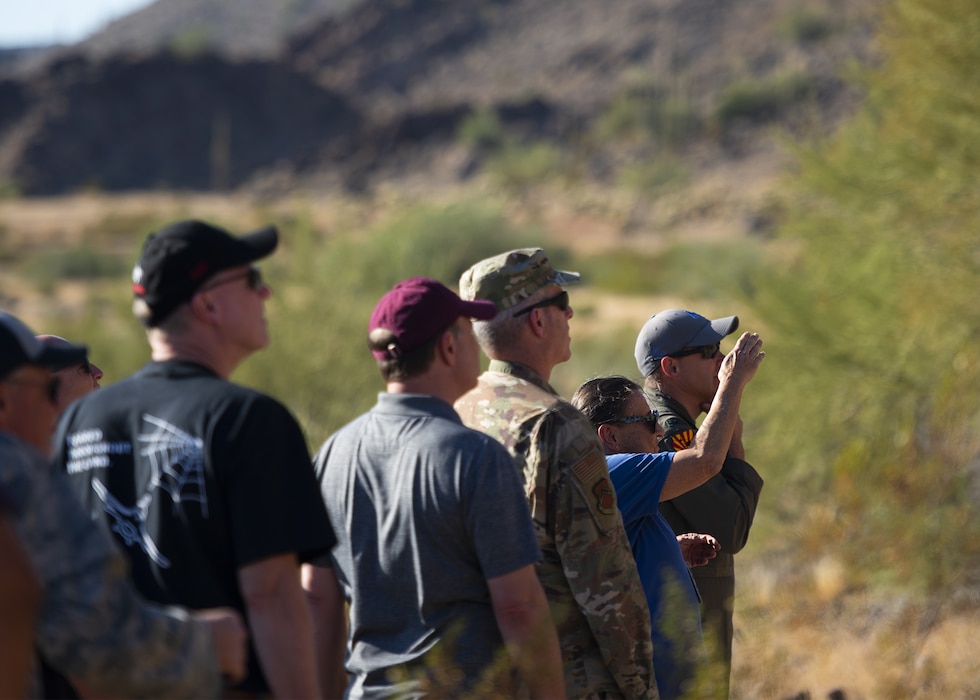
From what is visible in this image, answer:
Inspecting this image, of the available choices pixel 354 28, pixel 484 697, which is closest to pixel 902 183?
pixel 484 697

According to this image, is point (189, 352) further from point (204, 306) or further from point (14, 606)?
point (14, 606)

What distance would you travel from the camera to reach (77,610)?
2088 millimetres

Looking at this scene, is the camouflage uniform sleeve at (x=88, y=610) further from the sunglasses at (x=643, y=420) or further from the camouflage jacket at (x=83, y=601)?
the sunglasses at (x=643, y=420)

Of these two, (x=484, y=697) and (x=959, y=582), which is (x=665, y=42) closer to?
(x=959, y=582)

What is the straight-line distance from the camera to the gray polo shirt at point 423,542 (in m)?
2.88

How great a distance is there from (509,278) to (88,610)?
66.9 inches

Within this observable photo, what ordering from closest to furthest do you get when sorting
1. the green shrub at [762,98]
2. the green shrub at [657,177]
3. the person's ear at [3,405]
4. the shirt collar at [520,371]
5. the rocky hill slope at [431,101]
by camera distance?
1. the person's ear at [3,405]
2. the shirt collar at [520,371]
3. the green shrub at [657,177]
4. the green shrub at [762,98]
5. the rocky hill slope at [431,101]

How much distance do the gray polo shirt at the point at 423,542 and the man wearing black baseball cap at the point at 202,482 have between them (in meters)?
0.38

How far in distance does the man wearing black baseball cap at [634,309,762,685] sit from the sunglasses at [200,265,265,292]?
175 cm

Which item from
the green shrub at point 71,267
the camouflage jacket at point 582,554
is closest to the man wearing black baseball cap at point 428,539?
the camouflage jacket at point 582,554

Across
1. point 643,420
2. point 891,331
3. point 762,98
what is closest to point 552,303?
point 643,420

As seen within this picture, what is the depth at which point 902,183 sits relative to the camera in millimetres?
12180

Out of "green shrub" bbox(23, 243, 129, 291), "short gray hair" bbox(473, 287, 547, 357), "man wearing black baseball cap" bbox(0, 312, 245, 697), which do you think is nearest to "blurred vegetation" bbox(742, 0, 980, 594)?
"short gray hair" bbox(473, 287, 547, 357)

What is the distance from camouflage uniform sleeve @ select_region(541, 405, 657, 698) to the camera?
3170mm
